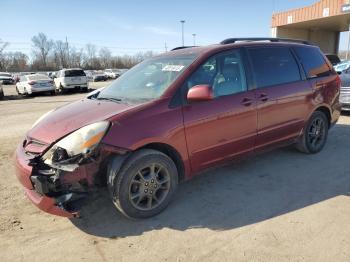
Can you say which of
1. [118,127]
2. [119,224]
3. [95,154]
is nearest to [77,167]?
[95,154]

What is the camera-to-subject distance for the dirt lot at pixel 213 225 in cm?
278

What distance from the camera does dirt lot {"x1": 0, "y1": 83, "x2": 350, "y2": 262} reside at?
2.78m

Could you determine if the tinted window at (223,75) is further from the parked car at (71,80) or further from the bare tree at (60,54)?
the bare tree at (60,54)

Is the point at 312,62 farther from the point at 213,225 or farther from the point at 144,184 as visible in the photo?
the point at 144,184

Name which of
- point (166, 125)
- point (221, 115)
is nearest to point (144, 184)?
point (166, 125)

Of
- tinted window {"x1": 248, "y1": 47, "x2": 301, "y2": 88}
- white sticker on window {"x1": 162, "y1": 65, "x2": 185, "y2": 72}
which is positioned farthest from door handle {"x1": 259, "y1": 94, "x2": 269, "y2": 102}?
white sticker on window {"x1": 162, "y1": 65, "x2": 185, "y2": 72}

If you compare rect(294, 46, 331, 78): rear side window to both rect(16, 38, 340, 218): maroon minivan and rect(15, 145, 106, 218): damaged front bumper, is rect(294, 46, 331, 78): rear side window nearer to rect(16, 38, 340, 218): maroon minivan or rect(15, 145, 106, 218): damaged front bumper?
rect(16, 38, 340, 218): maroon minivan

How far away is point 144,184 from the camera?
3309mm

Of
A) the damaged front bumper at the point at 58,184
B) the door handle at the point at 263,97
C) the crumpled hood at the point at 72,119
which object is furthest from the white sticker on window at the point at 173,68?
the damaged front bumper at the point at 58,184

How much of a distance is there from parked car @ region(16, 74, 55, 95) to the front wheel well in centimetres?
1878

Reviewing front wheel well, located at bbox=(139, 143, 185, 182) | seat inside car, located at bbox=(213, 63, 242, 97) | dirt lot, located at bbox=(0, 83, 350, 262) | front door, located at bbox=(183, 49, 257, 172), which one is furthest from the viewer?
seat inside car, located at bbox=(213, 63, 242, 97)

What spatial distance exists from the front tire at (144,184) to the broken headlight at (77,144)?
34cm

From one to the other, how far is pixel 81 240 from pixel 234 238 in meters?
1.45

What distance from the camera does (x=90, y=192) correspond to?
10.2ft
